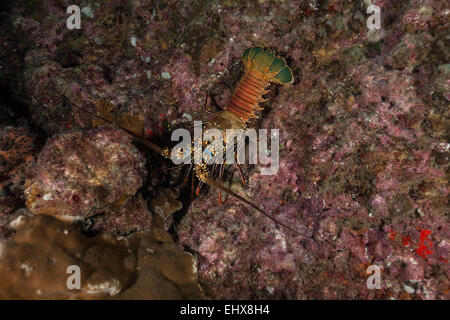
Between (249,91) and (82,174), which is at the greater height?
(249,91)

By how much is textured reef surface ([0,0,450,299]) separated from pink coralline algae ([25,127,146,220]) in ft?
0.05

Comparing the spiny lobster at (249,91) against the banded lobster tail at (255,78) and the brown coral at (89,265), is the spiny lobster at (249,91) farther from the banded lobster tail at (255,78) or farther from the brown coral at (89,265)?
the brown coral at (89,265)

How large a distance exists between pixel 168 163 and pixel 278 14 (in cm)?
282

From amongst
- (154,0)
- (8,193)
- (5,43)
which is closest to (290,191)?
(8,193)

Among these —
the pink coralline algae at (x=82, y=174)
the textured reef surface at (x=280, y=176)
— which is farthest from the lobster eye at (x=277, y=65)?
the pink coralline algae at (x=82, y=174)

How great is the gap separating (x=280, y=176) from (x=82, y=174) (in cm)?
231

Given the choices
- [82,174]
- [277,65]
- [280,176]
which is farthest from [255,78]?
[82,174]

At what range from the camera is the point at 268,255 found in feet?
8.67

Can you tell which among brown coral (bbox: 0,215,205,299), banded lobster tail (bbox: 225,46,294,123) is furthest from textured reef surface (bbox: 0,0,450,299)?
banded lobster tail (bbox: 225,46,294,123)

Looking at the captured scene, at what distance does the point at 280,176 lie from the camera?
113 inches

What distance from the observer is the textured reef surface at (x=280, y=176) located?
2.30m

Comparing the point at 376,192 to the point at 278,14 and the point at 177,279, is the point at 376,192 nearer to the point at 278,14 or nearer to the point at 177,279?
the point at 177,279

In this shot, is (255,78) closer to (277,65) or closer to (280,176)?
(277,65)
